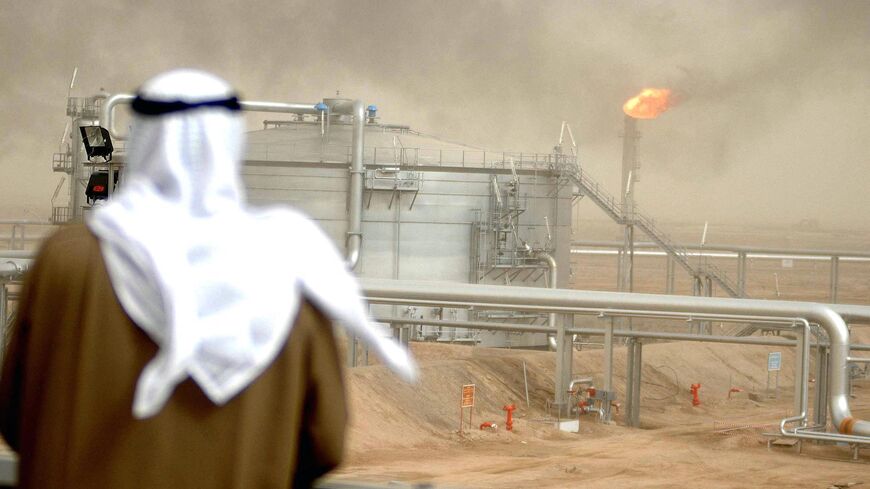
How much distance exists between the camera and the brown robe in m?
1.46

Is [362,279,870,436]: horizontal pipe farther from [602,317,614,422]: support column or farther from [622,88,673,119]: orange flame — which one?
[622,88,673,119]: orange flame

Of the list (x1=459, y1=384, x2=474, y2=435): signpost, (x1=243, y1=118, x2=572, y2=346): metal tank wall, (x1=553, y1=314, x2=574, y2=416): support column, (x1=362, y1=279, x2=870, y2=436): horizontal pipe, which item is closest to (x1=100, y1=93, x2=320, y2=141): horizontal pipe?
(x1=459, y1=384, x2=474, y2=435): signpost

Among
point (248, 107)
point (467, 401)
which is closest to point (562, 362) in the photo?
point (467, 401)

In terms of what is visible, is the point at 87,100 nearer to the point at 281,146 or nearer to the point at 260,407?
the point at 281,146

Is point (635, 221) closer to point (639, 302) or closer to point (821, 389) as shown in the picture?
point (821, 389)

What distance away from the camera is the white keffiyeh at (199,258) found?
1422 mm

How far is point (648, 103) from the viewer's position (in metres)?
40.5

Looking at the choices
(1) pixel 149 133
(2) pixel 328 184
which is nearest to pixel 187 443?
(1) pixel 149 133

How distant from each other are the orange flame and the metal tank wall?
18.8 meters

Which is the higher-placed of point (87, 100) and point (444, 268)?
point (87, 100)

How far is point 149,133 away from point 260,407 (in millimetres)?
414

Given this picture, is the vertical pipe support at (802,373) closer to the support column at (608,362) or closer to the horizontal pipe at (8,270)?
the support column at (608,362)

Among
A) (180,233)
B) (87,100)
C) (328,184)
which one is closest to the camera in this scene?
(180,233)

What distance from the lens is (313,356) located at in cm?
153
